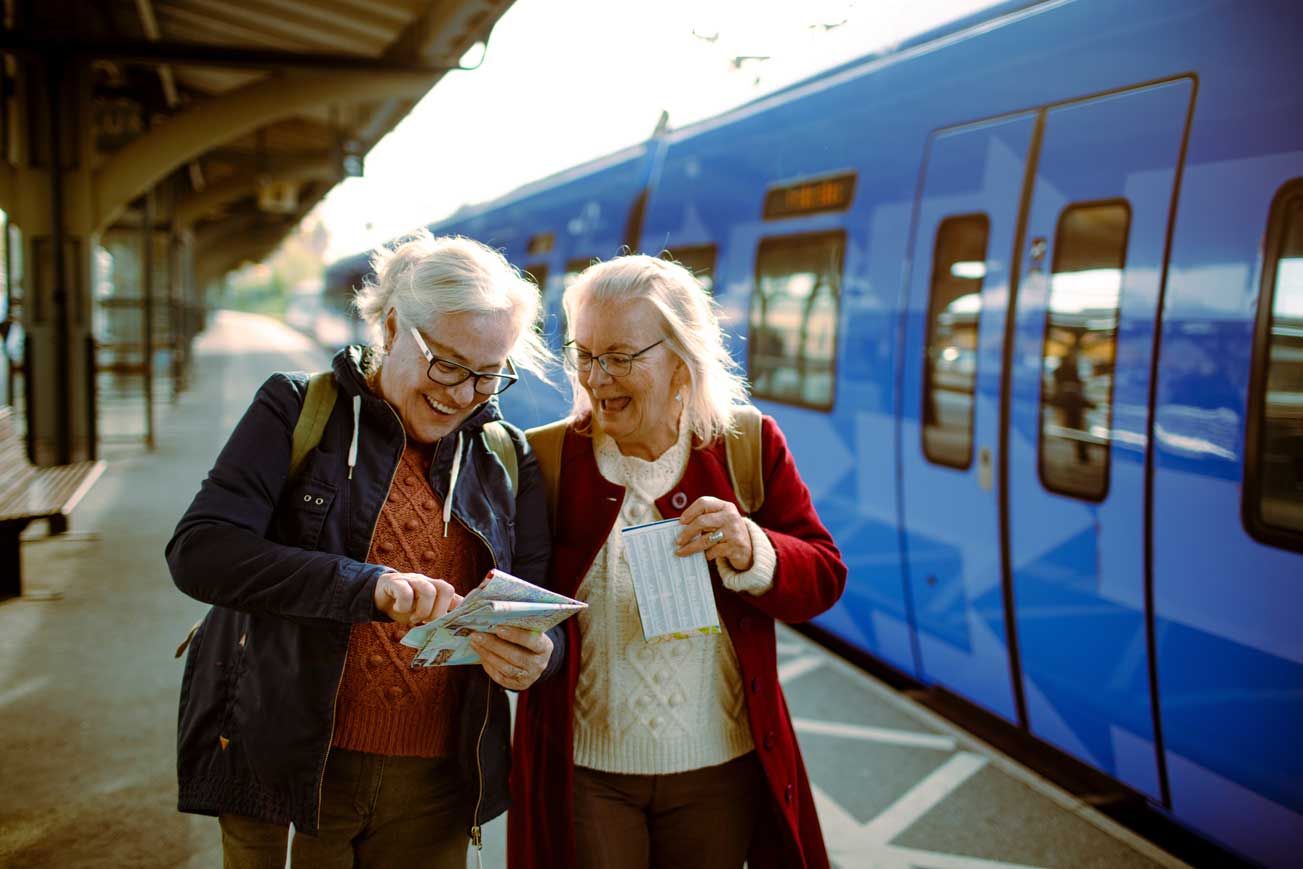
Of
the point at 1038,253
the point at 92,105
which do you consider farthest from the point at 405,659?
the point at 92,105

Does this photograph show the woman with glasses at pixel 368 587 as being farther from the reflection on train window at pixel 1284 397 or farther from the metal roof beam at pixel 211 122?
the metal roof beam at pixel 211 122

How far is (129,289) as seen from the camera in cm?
1939

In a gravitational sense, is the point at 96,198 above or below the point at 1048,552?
above

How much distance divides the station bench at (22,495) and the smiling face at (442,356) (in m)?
3.94

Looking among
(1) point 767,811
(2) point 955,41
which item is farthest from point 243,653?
(2) point 955,41

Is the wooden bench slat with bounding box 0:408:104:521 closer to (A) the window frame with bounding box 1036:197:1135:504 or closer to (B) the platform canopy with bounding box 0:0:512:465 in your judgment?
(B) the platform canopy with bounding box 0:0:512:465

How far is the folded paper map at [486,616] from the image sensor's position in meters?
1.62

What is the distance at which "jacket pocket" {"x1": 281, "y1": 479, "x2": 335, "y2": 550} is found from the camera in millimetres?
1810

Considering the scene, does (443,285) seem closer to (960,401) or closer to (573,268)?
(960,401)

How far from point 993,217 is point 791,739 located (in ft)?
8.89

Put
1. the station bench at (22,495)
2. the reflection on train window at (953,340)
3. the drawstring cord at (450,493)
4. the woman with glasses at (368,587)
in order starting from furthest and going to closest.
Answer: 1. the station bench at (22,495)
2. the reflection on train window at (953,340)
3. the drawstring cord at (450,493)
4. the woman with glasses at (368,587)

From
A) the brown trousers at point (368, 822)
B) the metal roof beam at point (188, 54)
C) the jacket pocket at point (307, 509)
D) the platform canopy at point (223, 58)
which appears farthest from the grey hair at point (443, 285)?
the metal roof beam at point (188, 54)

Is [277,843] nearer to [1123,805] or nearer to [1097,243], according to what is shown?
[1097,243]

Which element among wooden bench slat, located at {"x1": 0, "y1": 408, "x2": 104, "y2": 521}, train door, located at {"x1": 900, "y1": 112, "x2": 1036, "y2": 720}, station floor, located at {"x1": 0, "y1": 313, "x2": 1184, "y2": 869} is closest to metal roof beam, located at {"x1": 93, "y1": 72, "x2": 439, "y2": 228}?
wooden bench slat, located at {"x1": 0, "y1": 408, "x2": 104, "y2": 521}
